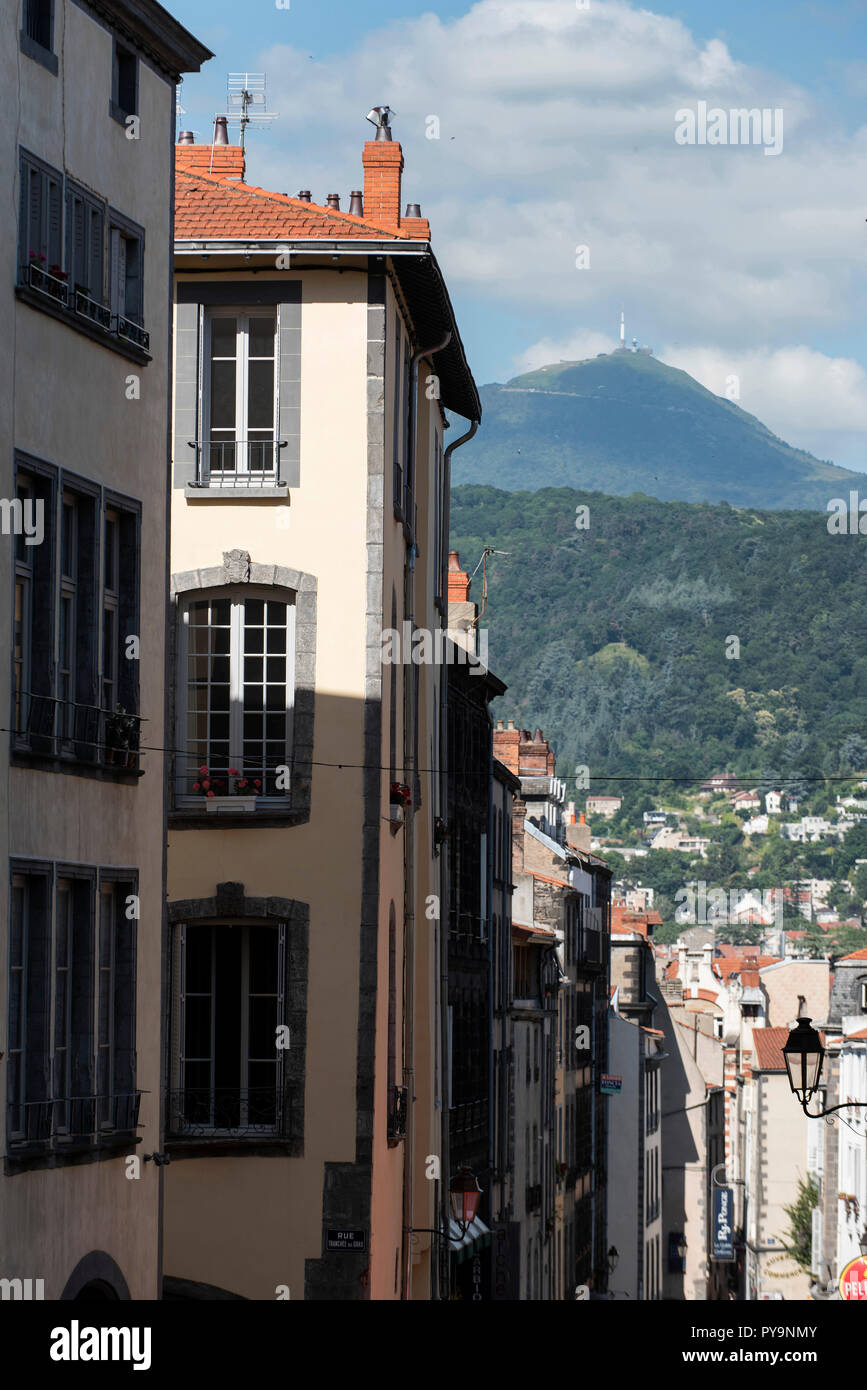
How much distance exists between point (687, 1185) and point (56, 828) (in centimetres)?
8735

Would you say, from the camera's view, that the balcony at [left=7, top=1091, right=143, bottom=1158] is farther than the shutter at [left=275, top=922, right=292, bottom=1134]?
No

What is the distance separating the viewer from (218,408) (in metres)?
26.6

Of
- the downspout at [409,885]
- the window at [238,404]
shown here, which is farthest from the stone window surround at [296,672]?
the downspout at [409,885]

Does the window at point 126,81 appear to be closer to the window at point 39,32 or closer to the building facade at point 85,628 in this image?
the building facade at point 85,628

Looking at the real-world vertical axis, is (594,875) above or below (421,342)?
below

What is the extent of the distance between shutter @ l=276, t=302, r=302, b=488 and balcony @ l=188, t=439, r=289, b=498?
0.09 metres

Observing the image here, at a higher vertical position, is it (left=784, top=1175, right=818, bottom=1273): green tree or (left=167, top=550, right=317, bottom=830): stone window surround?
(left=167, top=550, right=317, bottom=830): stone window surround

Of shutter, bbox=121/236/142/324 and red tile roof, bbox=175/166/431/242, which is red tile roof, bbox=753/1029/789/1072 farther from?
shutter, bbox=121/236/142/324

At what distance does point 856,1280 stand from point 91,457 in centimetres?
3066

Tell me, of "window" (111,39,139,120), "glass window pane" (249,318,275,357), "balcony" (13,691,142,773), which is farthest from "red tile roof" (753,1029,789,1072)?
"window" (111,39,139,120)

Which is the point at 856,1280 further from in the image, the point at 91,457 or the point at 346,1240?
the point at 91,457

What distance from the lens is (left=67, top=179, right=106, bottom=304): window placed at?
715 inches
